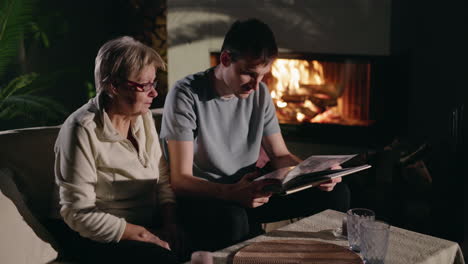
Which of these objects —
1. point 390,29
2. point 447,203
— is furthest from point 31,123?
point 447,203

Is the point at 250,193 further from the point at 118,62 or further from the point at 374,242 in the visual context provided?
the point at 118,62

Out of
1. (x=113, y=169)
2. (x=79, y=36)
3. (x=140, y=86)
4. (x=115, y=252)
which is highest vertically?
(x=79, y=36)

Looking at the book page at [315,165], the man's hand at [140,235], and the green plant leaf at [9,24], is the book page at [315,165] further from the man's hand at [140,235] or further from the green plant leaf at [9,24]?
the green plant leaf at [9,24]

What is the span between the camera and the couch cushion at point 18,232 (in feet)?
5.10

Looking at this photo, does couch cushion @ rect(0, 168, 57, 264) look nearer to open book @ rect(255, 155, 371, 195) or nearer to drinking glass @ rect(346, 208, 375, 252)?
open book @ rect(255, 155, 371, 195)

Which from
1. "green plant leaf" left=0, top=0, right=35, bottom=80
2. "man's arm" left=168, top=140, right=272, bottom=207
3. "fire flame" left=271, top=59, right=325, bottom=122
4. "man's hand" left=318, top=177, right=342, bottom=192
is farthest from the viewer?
"fire flame" left=271, top=59, right=325, bottom=122

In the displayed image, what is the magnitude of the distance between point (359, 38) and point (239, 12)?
75cm

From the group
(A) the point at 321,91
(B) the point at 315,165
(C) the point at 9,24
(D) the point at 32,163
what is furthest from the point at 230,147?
(C) the point at 9,24

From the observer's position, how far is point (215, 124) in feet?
6.68

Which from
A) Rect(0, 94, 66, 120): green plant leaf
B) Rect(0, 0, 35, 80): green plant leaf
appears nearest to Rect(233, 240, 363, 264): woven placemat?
Rect(0, 94, 66, 120): green plant leaf

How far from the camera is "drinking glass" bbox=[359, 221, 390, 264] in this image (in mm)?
1386

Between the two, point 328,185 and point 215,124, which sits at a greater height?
point 215,124

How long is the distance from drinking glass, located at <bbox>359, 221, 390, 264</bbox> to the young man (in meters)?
0.40

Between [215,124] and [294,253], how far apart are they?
27.5 inches
